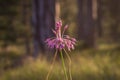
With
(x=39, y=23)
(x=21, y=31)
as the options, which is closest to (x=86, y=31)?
(x=21, y=31)

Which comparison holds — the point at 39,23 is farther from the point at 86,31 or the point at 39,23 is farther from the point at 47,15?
the point at 86,31

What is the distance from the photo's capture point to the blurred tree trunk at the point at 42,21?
13.0 m

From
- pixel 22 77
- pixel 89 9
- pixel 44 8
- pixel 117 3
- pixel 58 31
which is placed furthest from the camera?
pixel 117 3

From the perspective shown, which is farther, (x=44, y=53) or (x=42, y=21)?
(x=42, y=21)

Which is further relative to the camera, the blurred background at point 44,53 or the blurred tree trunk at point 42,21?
the blurred tree trunk at point 42,21

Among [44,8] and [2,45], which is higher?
[44,8]

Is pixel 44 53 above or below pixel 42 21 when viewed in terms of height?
below

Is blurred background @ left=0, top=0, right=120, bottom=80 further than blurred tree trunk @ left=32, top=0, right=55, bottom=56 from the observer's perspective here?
No

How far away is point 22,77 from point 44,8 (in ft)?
17.4

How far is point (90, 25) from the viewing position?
21.1 meters

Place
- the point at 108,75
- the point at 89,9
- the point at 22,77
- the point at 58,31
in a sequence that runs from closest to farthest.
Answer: the point at 58,31, the point at 108,75, the point at 22,77, the point at 89,9

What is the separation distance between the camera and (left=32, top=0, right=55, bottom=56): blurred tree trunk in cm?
1296

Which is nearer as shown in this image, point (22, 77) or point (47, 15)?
point (22, 77)

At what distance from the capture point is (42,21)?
1323cm
